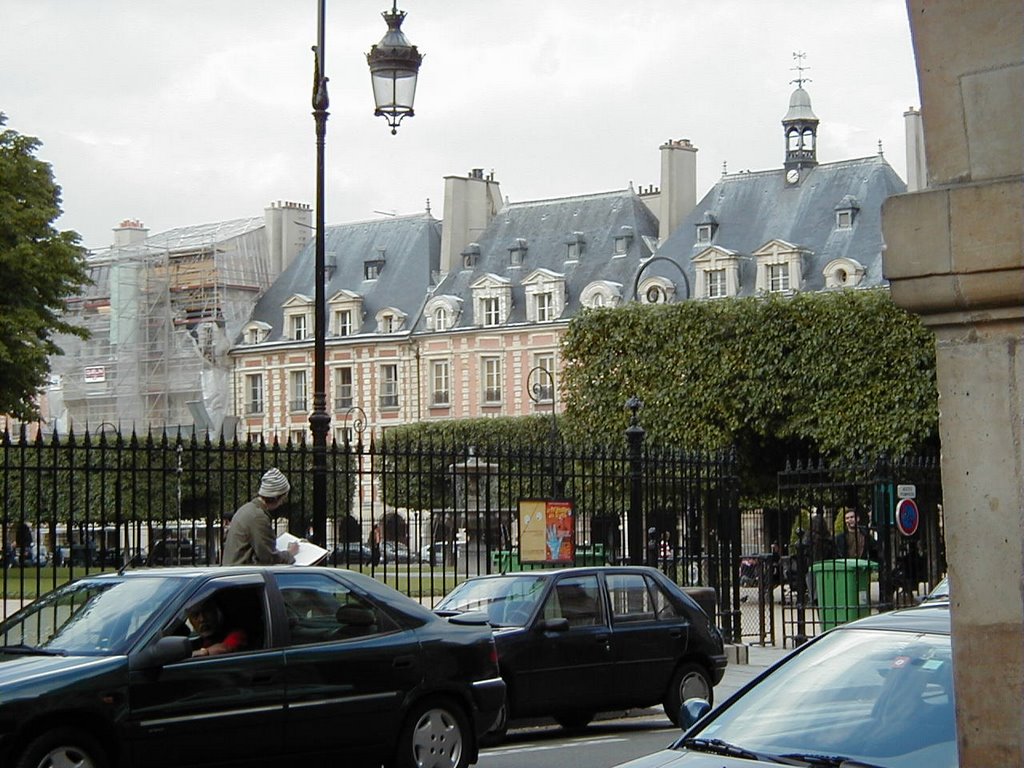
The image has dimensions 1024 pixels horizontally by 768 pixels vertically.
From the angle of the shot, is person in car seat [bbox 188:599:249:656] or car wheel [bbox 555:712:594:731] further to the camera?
car wheel [bbox 555:712:594:731]

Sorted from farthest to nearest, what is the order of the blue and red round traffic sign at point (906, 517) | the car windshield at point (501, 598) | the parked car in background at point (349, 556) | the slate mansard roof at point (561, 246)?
the slate mansard roof at point (561, 246) < the blue and red round traffic sign at point (906, 517) < the parked car in background at point (349, 556) < the car windshield at point (501, 598)

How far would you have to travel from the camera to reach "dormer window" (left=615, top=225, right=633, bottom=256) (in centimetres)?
7144

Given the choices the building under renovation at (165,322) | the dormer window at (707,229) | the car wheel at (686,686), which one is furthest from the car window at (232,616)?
the building under renovation at (165,322)

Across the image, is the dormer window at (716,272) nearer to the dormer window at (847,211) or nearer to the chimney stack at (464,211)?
the dormer window at (847,211)

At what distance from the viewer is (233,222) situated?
84250mm

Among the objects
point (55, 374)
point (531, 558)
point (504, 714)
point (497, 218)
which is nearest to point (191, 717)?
point (504, 714)

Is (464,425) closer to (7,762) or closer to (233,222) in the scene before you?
(233,222)

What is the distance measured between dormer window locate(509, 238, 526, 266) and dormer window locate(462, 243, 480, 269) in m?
1.88

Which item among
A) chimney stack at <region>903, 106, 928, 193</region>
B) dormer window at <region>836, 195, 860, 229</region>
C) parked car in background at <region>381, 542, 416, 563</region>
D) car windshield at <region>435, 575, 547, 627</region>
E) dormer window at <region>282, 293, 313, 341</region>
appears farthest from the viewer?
dormer window at <region>282, 293, 313, 341</region>

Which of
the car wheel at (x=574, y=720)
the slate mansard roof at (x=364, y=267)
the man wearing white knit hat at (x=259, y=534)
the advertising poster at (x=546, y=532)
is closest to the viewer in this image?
the man wearing white knit hat at (x=259, y=534)

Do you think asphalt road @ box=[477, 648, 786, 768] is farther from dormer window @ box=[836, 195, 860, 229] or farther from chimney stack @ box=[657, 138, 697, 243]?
chimney stack @ box=[657, 138, 697, 243]

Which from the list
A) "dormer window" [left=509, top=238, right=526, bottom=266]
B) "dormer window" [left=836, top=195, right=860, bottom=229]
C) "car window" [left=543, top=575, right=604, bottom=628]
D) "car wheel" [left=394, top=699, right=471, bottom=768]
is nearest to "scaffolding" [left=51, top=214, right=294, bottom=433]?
"dormer window" [left=509, top=238, right=526, bottom=266]

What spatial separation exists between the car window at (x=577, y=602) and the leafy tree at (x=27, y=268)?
24679 mm

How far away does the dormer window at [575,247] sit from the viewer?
240ft
